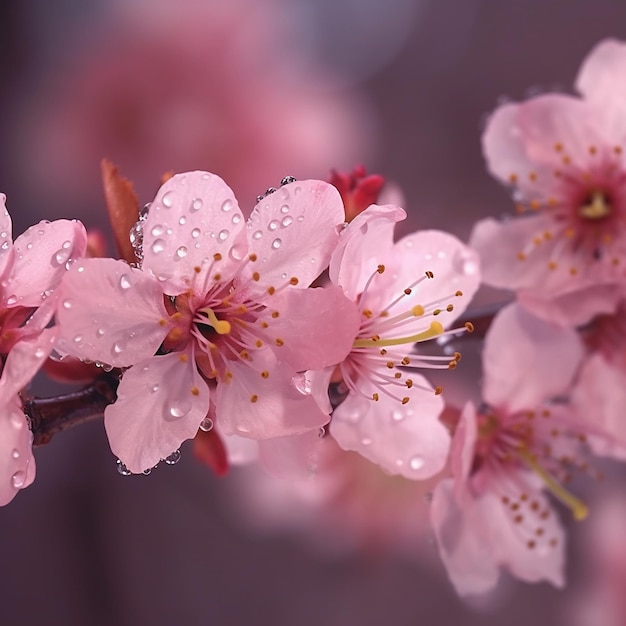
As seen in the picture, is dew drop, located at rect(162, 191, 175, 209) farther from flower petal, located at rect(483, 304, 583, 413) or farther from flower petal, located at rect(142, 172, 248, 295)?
flower petal, located at rect(483, 304, 583, 413)

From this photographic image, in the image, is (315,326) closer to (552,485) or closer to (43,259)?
(43,259)

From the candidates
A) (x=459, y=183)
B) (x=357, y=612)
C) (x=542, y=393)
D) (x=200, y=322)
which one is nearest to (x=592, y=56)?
(x=542, y=393)

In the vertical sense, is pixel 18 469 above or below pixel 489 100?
above

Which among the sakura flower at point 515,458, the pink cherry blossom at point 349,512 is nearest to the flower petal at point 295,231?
the sakura flower at point 515,458

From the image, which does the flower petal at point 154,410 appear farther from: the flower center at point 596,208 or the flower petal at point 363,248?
the flower center at point 596,208

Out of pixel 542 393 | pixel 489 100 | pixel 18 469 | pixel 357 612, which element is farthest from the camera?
pixel 489 100

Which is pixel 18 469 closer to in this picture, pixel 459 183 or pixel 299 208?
pixel 299 208

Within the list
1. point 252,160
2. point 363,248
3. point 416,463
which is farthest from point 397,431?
point 252,160
